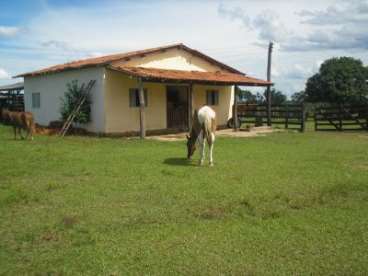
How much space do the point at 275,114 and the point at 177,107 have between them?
664cm

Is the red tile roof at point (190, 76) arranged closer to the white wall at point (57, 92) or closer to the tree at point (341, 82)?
the white wall at point (57, 92)

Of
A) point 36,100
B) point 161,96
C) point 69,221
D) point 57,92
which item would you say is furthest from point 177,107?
point 69,221

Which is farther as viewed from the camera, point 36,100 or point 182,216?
point 36,100

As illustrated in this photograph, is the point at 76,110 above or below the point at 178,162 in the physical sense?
above

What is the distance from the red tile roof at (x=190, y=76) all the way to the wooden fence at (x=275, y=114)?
172 centimetres

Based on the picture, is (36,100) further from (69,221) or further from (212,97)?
(69,221)

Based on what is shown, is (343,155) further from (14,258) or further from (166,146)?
(14,258)

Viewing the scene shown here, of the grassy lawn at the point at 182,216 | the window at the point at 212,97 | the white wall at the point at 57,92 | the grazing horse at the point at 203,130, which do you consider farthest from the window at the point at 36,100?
the grazing horse at the point at 203,130

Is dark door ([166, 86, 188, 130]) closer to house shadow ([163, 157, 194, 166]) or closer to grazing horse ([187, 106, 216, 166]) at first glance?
house shadow ([163, 157, 194, 166])

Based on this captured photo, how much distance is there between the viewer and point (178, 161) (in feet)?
41.4

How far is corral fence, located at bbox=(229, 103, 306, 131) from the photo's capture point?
2521 centimetres

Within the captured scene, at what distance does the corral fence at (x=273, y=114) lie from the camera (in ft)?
82.7

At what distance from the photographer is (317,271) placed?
498cm

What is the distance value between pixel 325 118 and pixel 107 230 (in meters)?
21.4
